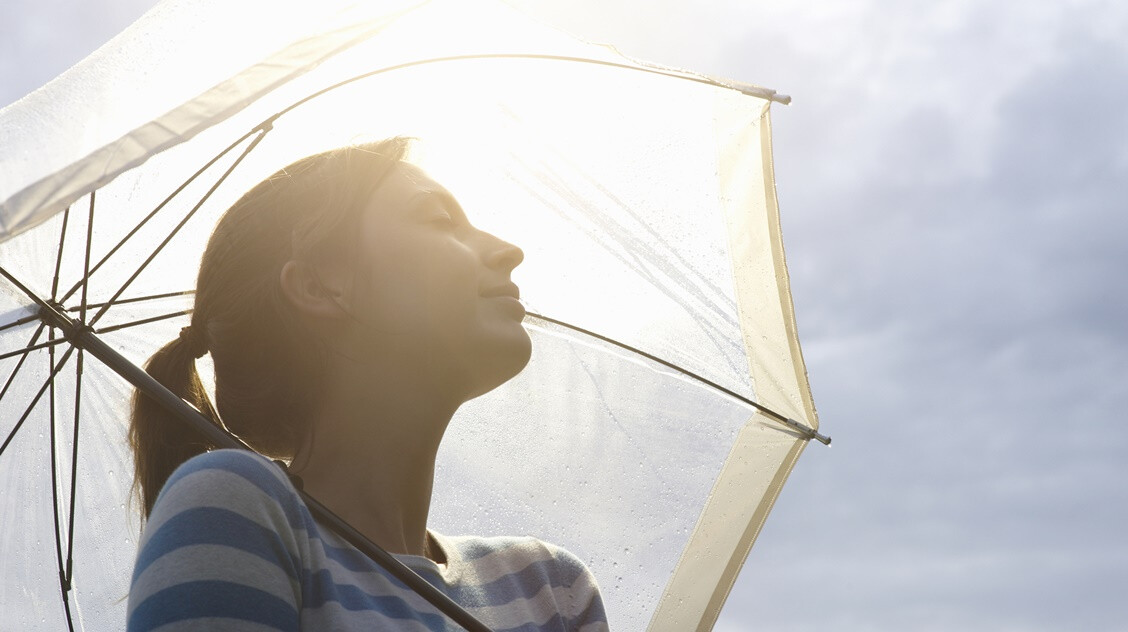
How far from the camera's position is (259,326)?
225 cm

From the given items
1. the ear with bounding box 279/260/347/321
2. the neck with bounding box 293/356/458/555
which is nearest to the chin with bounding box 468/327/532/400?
the neck with bounding box 293/356/458/555

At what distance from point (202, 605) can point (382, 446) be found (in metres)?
0.65

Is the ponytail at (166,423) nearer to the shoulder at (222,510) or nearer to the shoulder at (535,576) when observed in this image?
the shoulder at (222,510)

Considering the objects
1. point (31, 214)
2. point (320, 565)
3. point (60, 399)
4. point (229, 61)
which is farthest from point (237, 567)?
point (60, 399)

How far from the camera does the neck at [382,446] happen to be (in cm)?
212

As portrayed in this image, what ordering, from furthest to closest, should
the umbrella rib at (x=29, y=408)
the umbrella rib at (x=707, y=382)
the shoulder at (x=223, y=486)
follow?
the umbrella rib at (x=707, y=382) < the umbrella rib at (x=29, y=408) < the shoulder at (x=223, y=486)

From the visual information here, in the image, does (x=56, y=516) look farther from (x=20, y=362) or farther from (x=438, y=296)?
(x=438, y=296)

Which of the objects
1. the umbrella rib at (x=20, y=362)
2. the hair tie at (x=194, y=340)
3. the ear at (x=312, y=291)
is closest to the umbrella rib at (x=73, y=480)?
the umbrella rib at (x=20, y=362)

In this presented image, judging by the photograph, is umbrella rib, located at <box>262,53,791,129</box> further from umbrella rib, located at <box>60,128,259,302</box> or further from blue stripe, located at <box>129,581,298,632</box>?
blue stripe, located at <box>129,581,298,632</box>

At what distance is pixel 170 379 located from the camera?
2275 millimetres


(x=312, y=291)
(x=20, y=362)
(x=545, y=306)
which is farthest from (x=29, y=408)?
(x=545, y=306)

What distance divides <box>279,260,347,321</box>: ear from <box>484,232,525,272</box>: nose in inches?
12.4

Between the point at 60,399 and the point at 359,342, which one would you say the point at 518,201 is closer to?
the point at 359,342

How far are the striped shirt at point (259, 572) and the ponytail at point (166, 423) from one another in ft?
1.61
